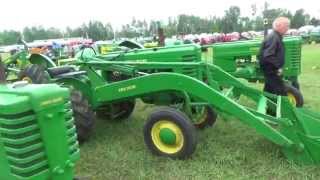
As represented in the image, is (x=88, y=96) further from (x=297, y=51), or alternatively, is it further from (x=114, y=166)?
(x=297, y=51)

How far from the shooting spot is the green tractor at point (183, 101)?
521 centimetres

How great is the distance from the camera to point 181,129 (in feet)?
18.0

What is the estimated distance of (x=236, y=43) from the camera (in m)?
9.85

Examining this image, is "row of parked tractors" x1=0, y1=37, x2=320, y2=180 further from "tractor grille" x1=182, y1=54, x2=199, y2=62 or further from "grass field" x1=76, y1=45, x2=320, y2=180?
"grass field" x1=76, y1=45, x2=320, y2=180

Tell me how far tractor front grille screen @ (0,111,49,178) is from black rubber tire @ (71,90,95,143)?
2.84 meters

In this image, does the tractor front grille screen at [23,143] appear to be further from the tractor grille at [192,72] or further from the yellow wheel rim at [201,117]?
the yellow wheel rim at [201,117]

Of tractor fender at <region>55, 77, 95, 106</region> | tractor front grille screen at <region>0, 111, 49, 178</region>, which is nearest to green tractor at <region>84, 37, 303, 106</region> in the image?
tractor fender at <region>55, 77, 95, 106</region>

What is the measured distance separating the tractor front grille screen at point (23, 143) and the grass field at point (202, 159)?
2103 mm

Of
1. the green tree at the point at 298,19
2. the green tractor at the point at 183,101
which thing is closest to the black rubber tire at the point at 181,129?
the green tractor at the point at 183,101

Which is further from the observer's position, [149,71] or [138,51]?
[138,51]

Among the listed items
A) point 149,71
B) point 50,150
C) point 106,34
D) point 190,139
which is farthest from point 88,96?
point 106,34

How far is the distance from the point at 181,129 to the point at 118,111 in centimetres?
234

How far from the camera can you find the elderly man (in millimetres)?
6965

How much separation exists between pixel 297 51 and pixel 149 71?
13.5 feet
